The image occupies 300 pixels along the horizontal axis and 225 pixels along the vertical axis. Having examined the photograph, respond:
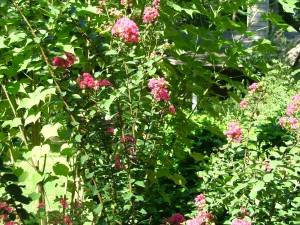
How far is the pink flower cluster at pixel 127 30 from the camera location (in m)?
2.35

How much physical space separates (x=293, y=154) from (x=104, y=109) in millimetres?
992

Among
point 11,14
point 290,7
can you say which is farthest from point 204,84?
point 11,14

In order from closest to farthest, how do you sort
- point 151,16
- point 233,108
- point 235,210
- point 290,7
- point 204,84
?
point 151,16, point 235,210, point 290,7, point 204,84, point 233,108

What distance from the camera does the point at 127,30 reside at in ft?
7.71

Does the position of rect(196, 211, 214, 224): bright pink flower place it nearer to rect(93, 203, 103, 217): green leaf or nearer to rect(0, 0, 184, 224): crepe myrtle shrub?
rect(0, 0, 184, 224): crepe myrtle shrub

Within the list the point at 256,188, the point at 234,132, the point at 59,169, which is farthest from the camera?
the point at 59,169

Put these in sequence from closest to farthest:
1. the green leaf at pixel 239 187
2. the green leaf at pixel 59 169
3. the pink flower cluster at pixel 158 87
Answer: the pink flower cluster at pixel 158 87
the green leaf at pixel 239 187
the green leaf at pixel 59 169

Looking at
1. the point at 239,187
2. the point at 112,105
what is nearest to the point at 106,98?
the point at 112,105

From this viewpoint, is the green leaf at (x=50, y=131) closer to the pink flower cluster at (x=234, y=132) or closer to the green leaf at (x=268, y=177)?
the pink flower cluster at (x=234, y=132)

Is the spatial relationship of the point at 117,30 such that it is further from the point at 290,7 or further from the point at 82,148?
the point at 290,7

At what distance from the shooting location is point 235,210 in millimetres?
2732

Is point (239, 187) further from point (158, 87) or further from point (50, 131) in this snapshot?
point (50, 131)

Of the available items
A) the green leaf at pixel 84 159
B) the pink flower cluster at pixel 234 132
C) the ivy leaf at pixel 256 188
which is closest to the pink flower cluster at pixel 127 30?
the green leaf at pixel 84 159

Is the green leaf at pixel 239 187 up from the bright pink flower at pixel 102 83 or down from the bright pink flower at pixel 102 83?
down
